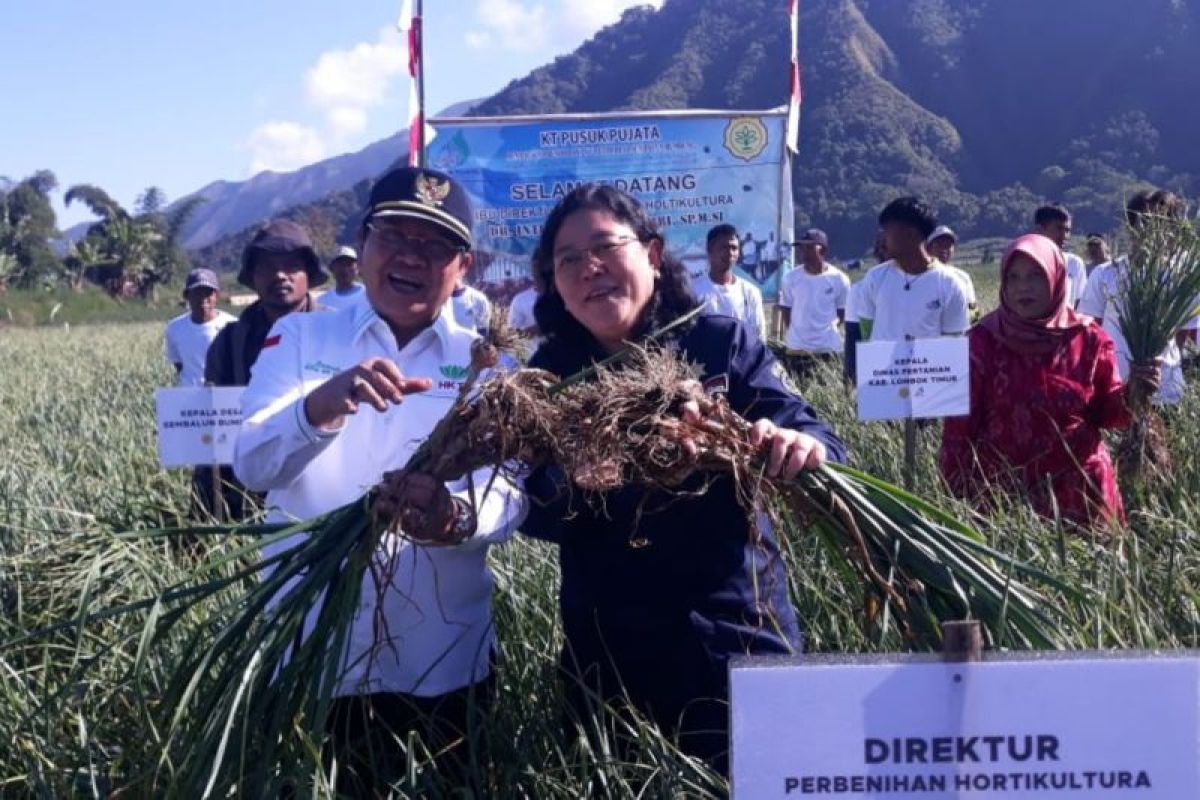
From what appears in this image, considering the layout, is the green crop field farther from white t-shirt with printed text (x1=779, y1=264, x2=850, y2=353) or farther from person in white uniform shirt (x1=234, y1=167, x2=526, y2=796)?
white t-shirt with printed text (x1=779, y1=264, x2=850, y2=353)

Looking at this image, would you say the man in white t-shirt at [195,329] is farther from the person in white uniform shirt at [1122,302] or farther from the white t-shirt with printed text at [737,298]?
the person in white uniform shirt at [1122,302]

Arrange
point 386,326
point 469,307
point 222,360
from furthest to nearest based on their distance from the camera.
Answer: point 222,360, point 469,307, point 386,326

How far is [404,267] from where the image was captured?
227 centimetres

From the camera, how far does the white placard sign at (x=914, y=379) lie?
371 centimetres

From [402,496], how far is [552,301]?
1.80ft

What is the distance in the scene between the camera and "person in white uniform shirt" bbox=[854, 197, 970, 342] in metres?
6.12

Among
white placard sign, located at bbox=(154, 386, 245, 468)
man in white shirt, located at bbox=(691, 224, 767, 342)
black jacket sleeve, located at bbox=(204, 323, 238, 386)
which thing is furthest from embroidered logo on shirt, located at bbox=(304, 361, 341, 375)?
man in white shirt, located at bbox=(691, 224, 767, 342)

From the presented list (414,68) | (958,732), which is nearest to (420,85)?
(414,68)

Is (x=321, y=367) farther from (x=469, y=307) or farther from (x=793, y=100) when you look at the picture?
(x=793, y=100)

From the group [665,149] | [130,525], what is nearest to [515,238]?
[665,149]

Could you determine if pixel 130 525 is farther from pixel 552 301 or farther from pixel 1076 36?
pixel 1076 36

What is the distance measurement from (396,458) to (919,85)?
81.4 m

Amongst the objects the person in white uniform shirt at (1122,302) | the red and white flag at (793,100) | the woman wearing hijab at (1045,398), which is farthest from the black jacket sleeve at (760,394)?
the red and white flag at (793,100)

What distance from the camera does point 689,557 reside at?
2.02m
